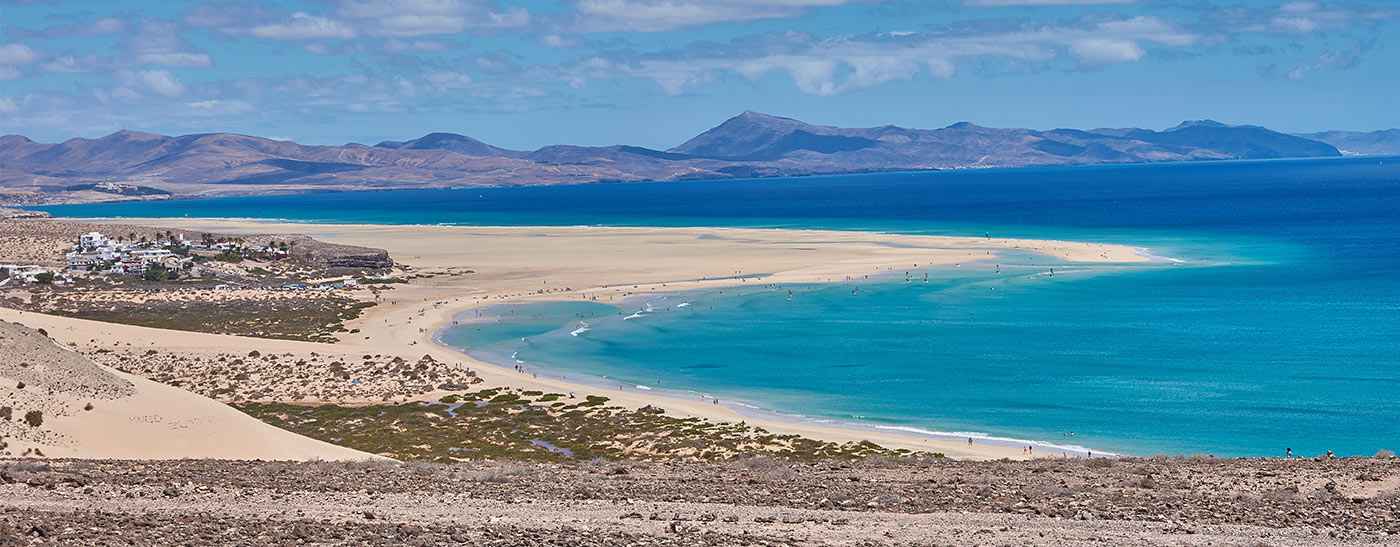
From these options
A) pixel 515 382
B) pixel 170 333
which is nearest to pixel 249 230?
pixel 170 333

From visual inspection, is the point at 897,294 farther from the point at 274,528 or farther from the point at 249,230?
the point at 249,230

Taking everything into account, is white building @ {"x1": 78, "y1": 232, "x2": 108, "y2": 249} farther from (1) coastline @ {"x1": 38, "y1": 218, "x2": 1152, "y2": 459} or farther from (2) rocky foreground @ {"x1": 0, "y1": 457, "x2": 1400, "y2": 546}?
(2) rocky foreground @ {"x1": 0, "y1": 457, "x2": 1400, "y2": 546}

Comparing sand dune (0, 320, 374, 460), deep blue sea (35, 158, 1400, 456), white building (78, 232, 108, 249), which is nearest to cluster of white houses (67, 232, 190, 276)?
white building (78, 232, 108, 249)

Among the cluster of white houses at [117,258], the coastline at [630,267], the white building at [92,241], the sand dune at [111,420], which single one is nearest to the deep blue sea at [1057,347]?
the coastline at [630,267]

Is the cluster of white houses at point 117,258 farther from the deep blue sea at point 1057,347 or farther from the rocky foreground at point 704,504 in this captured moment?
the rocky foreground at point 704,504

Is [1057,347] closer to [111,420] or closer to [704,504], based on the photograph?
[704,504]

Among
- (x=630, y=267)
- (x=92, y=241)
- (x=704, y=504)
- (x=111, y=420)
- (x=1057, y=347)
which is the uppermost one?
(x=630, y=267)

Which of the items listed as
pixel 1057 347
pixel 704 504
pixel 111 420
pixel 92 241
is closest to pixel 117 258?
pixel 92 241
